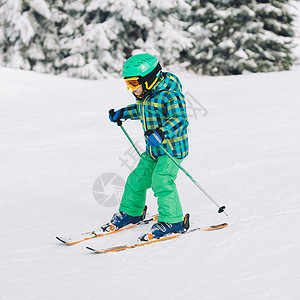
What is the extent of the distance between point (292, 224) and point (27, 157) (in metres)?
3.94

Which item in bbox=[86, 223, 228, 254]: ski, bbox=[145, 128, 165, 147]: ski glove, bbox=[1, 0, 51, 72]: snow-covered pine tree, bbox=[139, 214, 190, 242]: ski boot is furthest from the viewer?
bbox=[1, 0, 51, 72]: snow-covered pine tree

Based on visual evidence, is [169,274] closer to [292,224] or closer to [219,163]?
[292,224]

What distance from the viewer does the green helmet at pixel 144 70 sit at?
308 centimetres

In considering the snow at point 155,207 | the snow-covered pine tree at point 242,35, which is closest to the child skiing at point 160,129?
the snow at point 155,207

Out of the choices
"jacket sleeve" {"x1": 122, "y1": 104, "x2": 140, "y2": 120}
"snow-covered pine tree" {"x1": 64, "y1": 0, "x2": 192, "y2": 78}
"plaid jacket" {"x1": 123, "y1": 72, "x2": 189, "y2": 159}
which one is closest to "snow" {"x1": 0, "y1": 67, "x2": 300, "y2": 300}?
"plaid jacket" {"x1": 123, "y1": 72, "x2": 189, "y2": 159}

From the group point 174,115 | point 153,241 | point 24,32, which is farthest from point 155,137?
point 24,32

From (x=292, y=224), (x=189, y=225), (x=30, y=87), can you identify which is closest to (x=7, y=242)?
(x=189, y=225)

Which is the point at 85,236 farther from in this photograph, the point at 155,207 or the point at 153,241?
the point at 155,207

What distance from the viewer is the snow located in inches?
96.3

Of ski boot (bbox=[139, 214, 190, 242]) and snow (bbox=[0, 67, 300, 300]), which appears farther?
ski boot (bbox=[139, 214, 190, 242])

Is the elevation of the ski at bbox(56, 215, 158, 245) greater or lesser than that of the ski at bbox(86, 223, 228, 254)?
lesser

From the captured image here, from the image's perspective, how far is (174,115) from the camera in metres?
3.10

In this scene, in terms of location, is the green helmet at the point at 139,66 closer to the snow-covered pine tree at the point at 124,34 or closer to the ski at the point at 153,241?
the ski at the point at 153,241

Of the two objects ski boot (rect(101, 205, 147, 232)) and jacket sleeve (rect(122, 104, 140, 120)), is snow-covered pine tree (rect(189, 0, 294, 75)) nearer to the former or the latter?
jacket sleeve (rect(122, 104, 140, 120))
